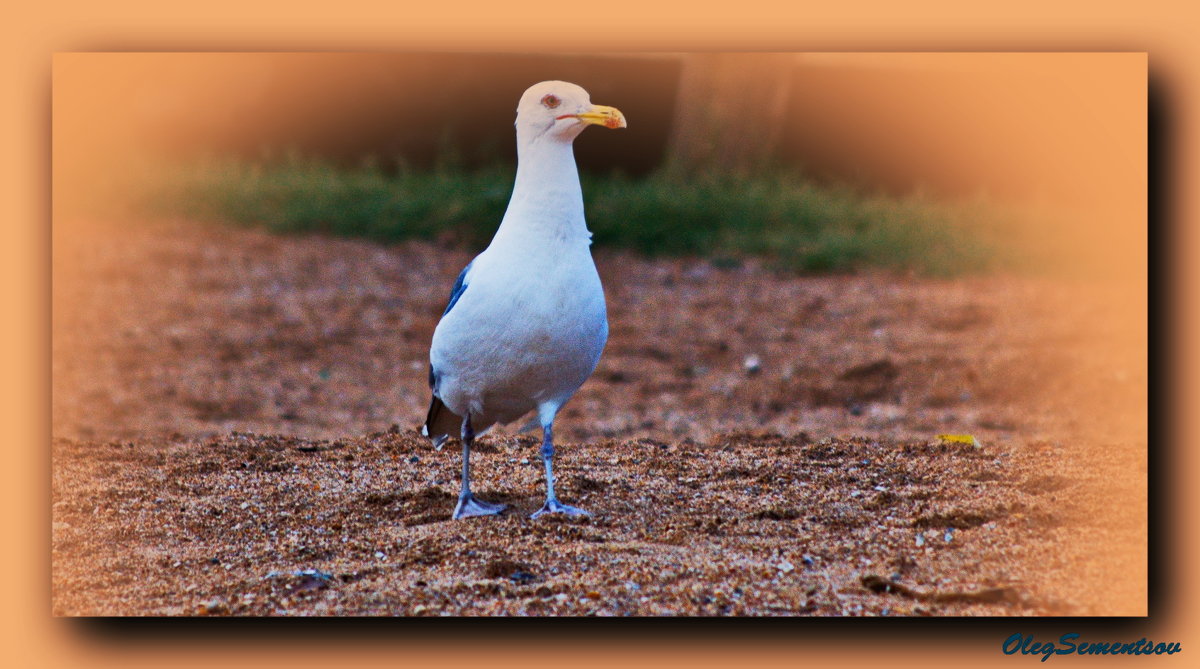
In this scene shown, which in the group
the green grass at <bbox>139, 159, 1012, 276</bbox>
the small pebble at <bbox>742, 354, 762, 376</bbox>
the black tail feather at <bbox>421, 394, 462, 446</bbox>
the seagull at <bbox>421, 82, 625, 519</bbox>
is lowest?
the black tail feather at <bbox>421, 394, 462, 446</bbox>

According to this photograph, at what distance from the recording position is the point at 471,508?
5.90 metres

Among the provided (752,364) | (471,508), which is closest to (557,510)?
(471,508)

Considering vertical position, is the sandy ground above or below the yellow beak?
below

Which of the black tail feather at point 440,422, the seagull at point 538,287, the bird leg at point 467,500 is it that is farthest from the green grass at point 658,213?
the seagull at point 538,287

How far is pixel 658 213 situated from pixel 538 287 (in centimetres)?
717

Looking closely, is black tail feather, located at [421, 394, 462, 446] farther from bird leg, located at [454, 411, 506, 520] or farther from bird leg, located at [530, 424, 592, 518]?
bird leg, located at [530, 424, 592, 518]

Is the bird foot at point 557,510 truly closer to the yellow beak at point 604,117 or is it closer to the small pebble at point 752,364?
the yellow beak at point 604,117

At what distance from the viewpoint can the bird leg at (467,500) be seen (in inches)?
232

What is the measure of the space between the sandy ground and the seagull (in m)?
0.66

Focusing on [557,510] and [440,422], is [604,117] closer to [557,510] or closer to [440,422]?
[557,510]

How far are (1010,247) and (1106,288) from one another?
3.82ft

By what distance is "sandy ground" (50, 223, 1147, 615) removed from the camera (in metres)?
5.27

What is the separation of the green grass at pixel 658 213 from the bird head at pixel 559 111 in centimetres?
658

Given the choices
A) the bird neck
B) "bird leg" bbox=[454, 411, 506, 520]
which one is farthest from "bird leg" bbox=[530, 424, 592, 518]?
the bird neck
